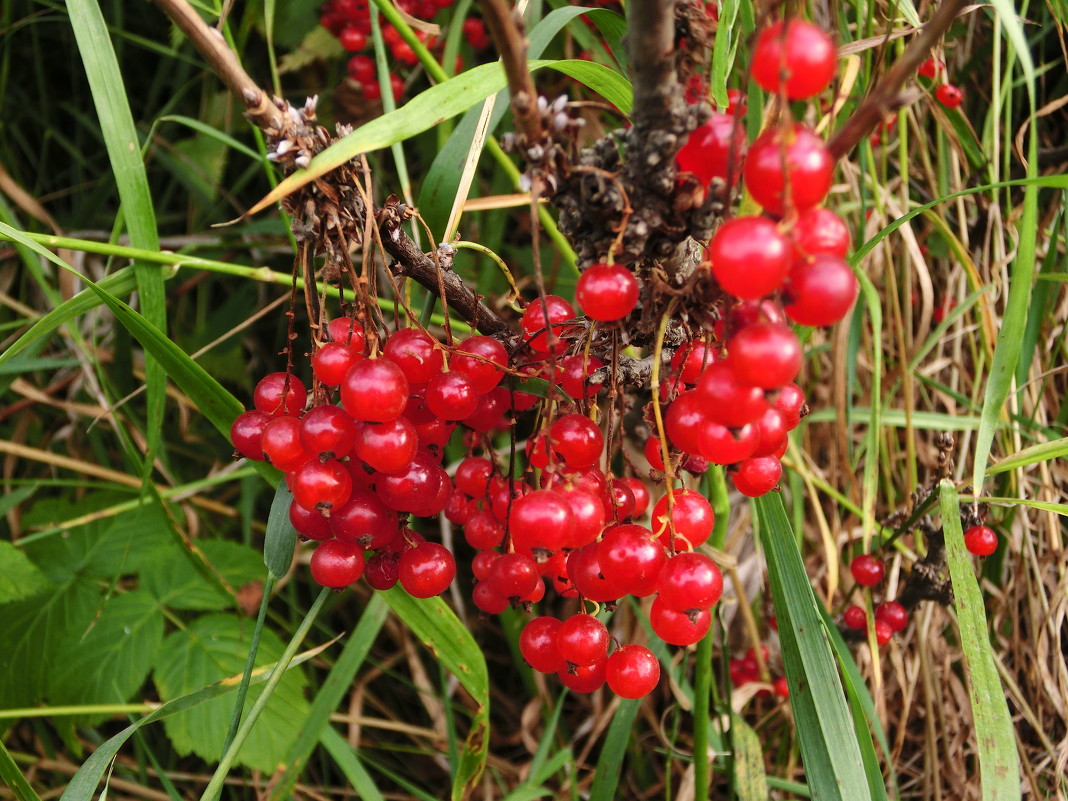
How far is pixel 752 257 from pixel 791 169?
0.21ft

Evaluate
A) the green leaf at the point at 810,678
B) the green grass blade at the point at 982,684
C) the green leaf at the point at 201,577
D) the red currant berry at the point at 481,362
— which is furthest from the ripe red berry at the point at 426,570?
the green leaf at the point at 201,577

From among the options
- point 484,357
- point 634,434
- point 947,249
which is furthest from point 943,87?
point 484,357

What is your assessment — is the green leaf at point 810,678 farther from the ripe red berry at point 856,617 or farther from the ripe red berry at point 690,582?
the ripe red berry at point 856,617

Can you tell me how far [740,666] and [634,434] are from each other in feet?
2.30

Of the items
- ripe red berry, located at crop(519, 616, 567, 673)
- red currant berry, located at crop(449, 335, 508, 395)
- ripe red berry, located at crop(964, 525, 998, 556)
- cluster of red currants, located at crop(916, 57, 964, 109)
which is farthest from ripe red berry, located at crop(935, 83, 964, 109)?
ripe red berry, located at crop(519, 616, 567, 673)

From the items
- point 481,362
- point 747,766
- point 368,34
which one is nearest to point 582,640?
point 481,362

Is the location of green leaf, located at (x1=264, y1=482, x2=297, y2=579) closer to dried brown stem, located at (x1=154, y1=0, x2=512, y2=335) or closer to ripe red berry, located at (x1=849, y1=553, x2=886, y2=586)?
dried brown stem, located at (x1=154, y1=0, x2=512, y2=335)

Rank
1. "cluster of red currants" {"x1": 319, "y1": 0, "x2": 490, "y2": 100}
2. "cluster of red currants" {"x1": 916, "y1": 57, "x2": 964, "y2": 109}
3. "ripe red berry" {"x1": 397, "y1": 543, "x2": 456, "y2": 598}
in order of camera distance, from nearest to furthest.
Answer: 1. "ripe red berry" {"x1": 397, "y1": 543, "x2": 456, "y2": 598}
2. "cluster of red currants" {"x1": 916, "y1": 57, "x2": 964, "y2": 109}
3. "cluster of red currants" {"x1": 319, "y1": 0, "x2": 490, "y2": 100}

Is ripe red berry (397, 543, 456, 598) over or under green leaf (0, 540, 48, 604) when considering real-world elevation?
over

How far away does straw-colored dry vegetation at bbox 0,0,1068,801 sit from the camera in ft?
4.50

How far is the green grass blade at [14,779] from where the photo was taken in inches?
36.5

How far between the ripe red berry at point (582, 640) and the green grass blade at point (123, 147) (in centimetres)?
69

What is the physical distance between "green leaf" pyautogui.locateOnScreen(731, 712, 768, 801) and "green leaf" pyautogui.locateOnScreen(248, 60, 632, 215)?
98cm

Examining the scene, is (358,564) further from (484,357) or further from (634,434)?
(634,434)
